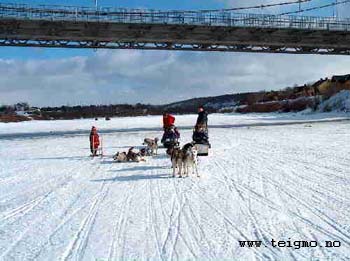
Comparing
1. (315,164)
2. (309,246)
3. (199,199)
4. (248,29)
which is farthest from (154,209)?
(248,29)

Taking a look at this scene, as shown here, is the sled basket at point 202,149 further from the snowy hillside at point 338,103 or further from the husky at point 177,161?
the snowy hillside at point 338,103

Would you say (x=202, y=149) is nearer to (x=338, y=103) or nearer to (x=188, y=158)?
(x=188, y=158)

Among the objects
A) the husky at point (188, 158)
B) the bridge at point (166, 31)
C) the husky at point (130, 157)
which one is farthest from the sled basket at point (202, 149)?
the bridge at point (166, 31)

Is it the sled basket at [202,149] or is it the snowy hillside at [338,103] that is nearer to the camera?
the sled basket at [202,149]

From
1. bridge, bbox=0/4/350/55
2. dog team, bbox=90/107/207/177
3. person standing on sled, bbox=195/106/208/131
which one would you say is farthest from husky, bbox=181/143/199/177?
bridge, bbox=0/4/350/55

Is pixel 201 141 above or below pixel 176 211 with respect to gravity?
above

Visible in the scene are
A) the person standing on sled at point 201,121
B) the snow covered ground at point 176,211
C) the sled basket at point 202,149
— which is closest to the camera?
the snow covered ground at point 176,211

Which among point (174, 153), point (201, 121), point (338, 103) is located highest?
point (338, 103)

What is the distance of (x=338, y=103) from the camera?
59406 mm

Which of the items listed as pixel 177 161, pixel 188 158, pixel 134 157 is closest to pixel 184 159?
pixel 188 158

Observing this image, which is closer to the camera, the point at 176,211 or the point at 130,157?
the point at 176,211

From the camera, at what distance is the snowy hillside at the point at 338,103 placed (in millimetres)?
57463

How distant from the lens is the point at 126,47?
1681 inches

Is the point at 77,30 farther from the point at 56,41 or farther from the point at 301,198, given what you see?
the point at 301,198
